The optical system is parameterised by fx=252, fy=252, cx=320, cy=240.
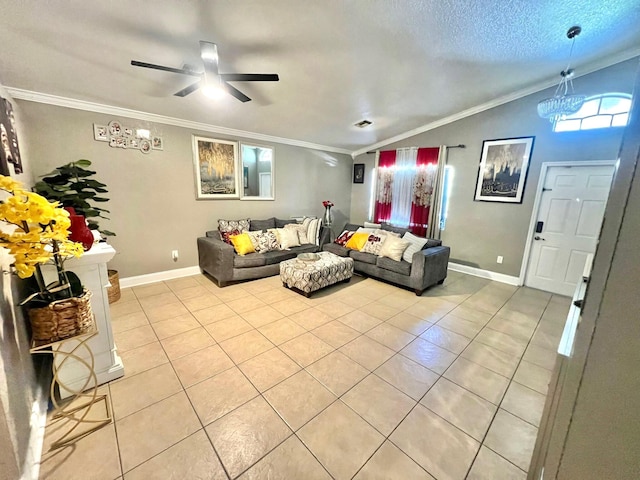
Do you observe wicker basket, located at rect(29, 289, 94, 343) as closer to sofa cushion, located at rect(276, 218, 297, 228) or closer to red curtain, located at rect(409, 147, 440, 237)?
sofa cushion, located at rect(276, 218, 297, 228)

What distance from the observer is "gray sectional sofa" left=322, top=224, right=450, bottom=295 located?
11.2 feet

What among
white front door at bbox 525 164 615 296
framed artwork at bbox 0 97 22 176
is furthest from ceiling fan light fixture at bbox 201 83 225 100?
white front door at bbox 525 164 615 296

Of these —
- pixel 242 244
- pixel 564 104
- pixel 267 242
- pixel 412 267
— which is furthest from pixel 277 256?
pixel 564 104

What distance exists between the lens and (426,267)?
11.1 ft

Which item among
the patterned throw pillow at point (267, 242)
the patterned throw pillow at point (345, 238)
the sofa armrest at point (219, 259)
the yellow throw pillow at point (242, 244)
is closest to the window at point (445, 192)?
the patterned throw pillow at point (345, 238)

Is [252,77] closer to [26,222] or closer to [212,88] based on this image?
[212,88]

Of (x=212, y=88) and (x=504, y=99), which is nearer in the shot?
(x=212, y=88)

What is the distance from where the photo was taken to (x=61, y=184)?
237 centimetres

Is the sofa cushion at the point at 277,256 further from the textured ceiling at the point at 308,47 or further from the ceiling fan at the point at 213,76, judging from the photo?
the ceiling fan at the point at 213,76

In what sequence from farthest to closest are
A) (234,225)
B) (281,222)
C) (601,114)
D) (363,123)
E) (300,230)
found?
(281,222) < (300,230) < (363,123) < (234,225) < (601,114)

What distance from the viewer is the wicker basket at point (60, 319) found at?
123 centimetres

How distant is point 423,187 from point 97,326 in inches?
192

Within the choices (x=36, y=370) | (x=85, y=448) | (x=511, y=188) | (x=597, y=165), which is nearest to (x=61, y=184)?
(x=36, y=370)

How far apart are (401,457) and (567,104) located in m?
3.42
